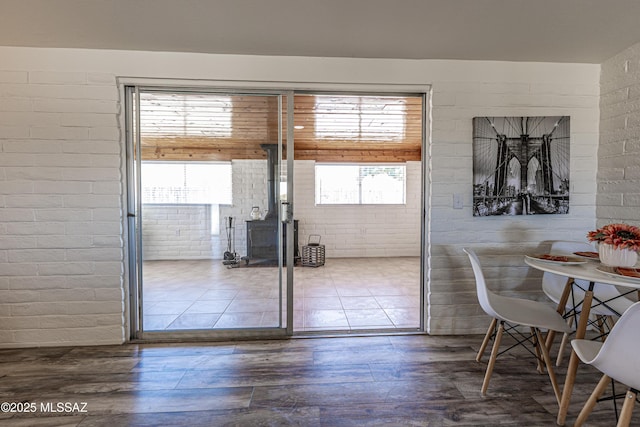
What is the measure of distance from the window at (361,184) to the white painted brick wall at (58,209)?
14.5 feet

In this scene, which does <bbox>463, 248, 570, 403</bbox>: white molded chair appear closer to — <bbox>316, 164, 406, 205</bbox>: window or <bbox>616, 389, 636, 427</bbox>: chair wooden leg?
<bbox>616, 389, 636, 427</bbox>: chair wooden leg

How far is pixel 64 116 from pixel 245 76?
54.5 inches

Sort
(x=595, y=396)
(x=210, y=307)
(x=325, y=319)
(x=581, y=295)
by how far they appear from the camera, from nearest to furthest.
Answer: (x=595, y=396), (x=581, y=295), (x=210, y=307), (x=325, y=319)

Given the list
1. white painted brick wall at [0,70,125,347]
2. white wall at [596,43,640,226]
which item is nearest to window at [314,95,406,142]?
white wall at [596,43,640,226]

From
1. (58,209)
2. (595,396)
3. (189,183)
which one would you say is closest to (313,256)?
(189,183)

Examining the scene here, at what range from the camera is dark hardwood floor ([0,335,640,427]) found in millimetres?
1675

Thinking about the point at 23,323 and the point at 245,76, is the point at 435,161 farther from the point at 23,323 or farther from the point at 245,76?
the point at 23,323

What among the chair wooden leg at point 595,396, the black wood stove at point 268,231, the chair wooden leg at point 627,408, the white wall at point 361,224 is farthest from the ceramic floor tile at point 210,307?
the white wall at point 361,224

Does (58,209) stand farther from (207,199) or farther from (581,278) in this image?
(581,278)

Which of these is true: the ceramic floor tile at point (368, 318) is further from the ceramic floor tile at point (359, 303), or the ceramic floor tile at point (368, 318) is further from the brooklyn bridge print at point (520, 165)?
the brooklyn bridge print at point (520, 165)

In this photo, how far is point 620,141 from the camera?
8.09 feet

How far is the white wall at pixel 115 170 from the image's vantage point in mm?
2377

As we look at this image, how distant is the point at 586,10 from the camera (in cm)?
189

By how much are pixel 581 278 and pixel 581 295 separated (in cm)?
101
